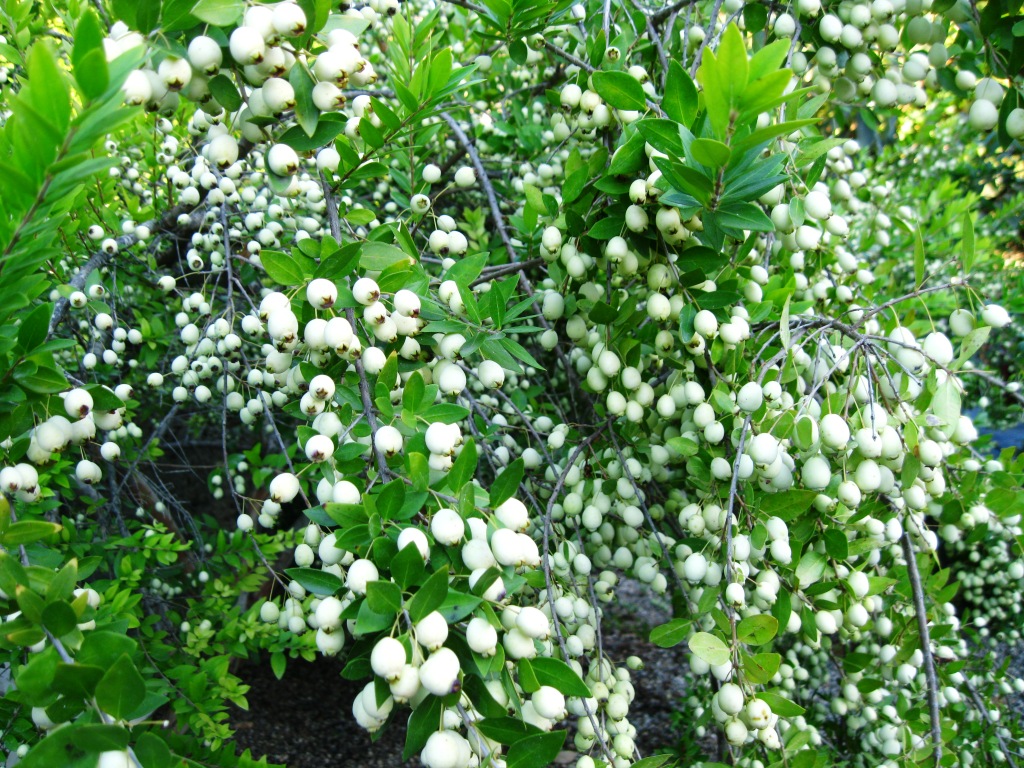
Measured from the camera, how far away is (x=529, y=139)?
2.81 metres

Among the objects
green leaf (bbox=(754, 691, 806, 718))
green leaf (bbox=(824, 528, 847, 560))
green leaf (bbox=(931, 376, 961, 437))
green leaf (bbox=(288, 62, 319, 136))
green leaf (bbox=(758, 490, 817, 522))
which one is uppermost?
green leaf (bbox=(288, 62, 319, 136))

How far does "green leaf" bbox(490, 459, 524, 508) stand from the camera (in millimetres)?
1145

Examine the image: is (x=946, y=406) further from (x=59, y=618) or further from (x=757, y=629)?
(x=59, y=618)

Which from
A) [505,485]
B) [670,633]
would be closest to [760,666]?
[670,633]

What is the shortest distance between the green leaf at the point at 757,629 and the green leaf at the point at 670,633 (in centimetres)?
17

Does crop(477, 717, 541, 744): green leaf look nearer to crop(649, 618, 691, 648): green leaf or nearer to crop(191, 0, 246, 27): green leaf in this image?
crop(649, 618, 691, 648): green leaf

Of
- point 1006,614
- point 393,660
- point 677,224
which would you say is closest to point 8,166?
point 393,660

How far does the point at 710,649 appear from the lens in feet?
4.28

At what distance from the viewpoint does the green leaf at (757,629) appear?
135 cm

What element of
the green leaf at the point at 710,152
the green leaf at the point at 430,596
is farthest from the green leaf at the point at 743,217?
the green leaf at the point at 430,596

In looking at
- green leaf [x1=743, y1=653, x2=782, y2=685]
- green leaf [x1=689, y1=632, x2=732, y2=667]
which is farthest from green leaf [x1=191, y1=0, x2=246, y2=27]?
green leaf [x1=743, y1=653, x2=782, y2=685]

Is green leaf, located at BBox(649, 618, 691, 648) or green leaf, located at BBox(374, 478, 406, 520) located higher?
green leaf, located at BBox(374, 478, 406, 520)

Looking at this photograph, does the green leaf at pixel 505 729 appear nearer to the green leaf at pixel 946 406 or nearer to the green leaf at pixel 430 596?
the green leaf at pixel 430 596

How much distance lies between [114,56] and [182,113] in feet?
6.38
